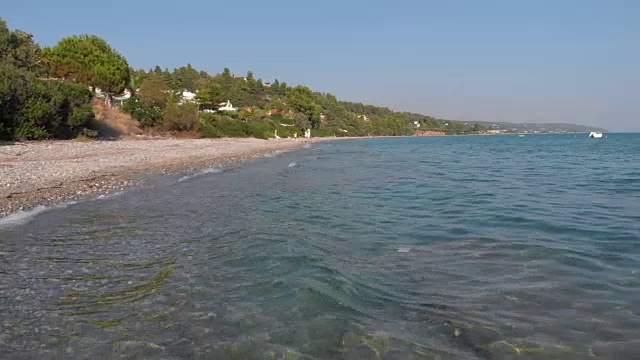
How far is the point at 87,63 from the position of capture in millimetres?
43281

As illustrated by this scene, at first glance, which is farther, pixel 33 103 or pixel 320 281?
pixel 33 103

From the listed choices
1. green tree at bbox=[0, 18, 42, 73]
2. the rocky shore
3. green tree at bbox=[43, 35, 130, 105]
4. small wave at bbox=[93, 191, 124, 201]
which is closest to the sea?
small wave at bbox=[93, 191, 124, 201]

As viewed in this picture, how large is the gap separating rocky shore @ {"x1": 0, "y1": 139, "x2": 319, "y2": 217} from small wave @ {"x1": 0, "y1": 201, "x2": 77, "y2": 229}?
0.70 feet

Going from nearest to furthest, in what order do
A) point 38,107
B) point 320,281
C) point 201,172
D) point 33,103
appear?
point 320,281 → point 201,172 → point 33,103 → point 38,107

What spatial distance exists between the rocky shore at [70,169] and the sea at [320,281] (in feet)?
4.25

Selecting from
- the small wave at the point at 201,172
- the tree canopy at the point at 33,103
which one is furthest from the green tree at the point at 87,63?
the small wave at the point at 201,172

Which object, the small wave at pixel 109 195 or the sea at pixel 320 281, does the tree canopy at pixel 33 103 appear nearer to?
the small wave at pixel 109 195

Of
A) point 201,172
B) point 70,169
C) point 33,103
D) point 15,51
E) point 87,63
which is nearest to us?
point 70,169

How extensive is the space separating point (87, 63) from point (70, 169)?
3194 centimetres

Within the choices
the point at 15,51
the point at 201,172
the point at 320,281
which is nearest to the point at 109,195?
the point at 201,172

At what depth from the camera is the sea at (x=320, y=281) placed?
4.12 metres

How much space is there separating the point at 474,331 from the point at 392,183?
13.2 m

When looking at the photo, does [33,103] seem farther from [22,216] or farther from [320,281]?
[320,281]

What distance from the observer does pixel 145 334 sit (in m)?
4.23
